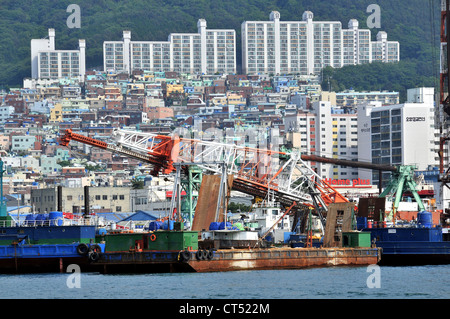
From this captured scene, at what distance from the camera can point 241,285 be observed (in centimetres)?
5169

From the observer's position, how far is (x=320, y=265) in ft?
215

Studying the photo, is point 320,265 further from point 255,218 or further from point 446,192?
point 446,192

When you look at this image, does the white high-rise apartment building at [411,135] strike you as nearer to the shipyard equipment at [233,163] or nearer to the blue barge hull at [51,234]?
the shipyard equipment at [233,163]

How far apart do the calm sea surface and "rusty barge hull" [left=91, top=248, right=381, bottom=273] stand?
898 mm

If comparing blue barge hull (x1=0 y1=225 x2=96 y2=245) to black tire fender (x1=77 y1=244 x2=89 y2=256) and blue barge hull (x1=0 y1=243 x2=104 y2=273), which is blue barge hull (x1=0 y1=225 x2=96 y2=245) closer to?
blue barge hull (x1=0 y1=243 x2=104 y2=273)

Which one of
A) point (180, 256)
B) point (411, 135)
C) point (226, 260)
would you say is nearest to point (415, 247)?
point (226, 260)

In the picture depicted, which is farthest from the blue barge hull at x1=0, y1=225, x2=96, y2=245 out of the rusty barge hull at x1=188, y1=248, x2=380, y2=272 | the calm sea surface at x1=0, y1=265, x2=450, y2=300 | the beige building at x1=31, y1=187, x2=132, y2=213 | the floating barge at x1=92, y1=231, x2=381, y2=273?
the beige building at x1=31, y1=187, x2=132, y2=213

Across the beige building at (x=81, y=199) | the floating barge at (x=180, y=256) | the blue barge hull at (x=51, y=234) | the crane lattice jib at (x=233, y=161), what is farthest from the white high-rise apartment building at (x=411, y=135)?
the floating barge at (x=180, y=256)

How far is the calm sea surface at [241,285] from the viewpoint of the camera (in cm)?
4762

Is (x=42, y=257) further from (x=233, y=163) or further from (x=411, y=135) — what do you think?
(x=411, y=135)

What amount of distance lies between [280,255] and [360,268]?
16.4 feet

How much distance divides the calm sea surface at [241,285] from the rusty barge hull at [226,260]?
0.90 meters

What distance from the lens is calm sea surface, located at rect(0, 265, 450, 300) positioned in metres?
47.6
